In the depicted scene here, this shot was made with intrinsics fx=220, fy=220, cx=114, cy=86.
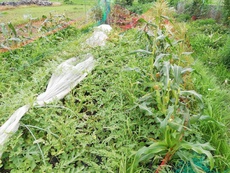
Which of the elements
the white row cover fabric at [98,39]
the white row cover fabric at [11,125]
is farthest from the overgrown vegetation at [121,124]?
the white row cover fabric at [98,39]

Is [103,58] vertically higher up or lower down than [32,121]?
higher up

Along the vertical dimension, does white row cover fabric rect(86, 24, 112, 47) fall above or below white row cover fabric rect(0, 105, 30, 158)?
above

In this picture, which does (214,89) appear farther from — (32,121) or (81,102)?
(32,121)

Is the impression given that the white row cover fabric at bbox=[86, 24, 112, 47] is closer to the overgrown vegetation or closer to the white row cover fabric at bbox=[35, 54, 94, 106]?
the overgrown vegetation

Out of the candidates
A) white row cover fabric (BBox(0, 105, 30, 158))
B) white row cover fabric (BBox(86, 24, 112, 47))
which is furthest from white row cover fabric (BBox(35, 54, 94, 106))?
white row cover fabric (BBox(86, 24, 112, 47))

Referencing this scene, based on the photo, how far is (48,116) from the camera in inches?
75.4

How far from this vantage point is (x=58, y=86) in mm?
2459

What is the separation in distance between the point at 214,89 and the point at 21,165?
91.2 inches

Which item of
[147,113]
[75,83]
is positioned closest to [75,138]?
[147,113]

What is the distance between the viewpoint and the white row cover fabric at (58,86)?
5.79 ft

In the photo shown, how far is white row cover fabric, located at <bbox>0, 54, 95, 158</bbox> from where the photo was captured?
177 cm

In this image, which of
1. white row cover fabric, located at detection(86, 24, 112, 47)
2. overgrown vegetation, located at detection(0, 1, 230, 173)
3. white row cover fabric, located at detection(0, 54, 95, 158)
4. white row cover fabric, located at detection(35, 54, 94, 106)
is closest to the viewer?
overgrown vegetation, located at detection(0, 1, 230, 173)

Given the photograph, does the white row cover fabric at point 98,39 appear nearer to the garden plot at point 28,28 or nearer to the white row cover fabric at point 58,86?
the white row cover fabric at point 58,86

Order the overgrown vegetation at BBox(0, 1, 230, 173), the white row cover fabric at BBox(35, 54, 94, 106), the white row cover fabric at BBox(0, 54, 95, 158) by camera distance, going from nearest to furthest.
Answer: the overgrown vegetation at BBox(0, 1, 230, 173), the white row cover fabric at BBox(0, 54, 95, 158), the white row cover fabric at BBox(35, 54, 94, 106)
